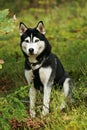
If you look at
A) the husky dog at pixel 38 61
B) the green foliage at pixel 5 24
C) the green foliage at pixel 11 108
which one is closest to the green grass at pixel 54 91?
the green foliage at pixel 11 108

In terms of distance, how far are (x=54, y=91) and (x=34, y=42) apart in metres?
0.81

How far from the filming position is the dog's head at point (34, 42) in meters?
6.65

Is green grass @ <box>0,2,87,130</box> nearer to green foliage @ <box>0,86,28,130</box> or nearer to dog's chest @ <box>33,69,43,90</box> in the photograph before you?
green foliage @ <box>0,86,28,130</box>

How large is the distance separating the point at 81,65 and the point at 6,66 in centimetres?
143

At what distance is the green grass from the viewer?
541 centimetres

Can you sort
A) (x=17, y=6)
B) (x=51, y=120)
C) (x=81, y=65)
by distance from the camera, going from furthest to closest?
1. (x=17, y=6)
2. (x=81, y=65)
3. (x=51, y=120)

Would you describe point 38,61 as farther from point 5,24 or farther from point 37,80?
point 5,24

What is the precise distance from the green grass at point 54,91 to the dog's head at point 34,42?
24 cm

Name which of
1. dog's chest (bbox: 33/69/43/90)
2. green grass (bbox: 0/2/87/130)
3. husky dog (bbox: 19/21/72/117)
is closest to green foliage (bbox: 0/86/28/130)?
green grass (bbox: 0/2/87/130)

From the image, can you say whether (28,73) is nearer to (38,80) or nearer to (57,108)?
(38,80)

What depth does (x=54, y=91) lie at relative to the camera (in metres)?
6.52

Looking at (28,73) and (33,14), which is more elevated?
(28,73)

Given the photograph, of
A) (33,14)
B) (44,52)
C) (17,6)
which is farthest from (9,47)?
(17,6)

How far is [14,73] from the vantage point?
807cm
